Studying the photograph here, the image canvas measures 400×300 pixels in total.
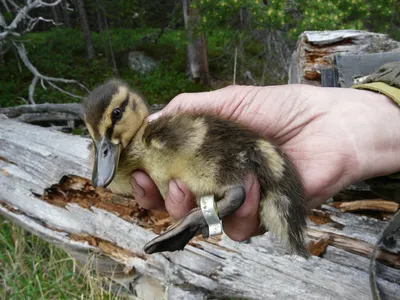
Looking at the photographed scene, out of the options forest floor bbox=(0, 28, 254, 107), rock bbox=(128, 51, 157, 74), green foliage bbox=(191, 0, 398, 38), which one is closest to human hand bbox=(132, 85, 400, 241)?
green foliage bbox=(191, 0, 398, 38)

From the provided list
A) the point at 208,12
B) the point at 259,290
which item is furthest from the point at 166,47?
the point at 259,290

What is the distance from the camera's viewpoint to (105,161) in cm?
122

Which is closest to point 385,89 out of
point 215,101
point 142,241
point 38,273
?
point 215,101

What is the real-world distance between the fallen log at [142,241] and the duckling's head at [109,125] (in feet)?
3.56

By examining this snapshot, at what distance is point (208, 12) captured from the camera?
15.1 feet

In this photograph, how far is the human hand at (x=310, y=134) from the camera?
1335 mm

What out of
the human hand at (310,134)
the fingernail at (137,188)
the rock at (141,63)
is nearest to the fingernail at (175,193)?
the human hand at (310,134)

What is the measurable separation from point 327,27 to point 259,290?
8.70 feet

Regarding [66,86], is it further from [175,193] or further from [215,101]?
[175,193]

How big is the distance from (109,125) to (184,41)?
490 centimetres

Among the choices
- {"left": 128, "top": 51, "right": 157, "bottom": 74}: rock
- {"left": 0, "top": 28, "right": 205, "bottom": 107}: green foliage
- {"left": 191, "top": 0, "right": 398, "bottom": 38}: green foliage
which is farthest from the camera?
{"left": 128, "top": 51, "right": 157, "bottom": 74}: rock

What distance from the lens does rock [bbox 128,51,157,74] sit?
9923 mm

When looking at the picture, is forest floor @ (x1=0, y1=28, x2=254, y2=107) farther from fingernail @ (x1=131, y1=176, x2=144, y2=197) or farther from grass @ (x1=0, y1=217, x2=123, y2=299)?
fingernail @ (x1=131, y1=176, x2=144, y2=197)

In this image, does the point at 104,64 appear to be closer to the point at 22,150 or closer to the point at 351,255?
the point at 22,150
